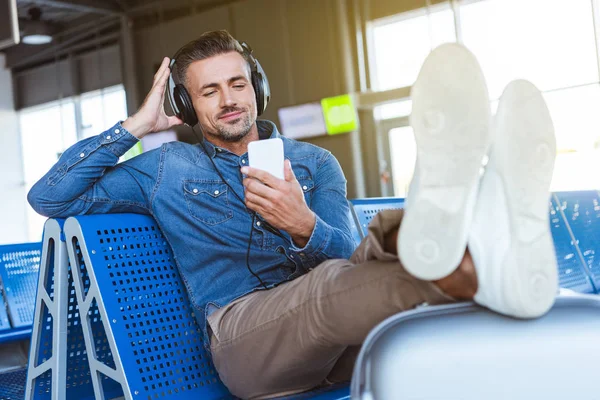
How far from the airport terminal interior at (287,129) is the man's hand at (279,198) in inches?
13.9

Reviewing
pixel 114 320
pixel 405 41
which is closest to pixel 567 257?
pixel 114 320

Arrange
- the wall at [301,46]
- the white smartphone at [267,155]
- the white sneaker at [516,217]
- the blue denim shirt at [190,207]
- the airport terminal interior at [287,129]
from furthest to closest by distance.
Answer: the wall at [301,46], the blue denim shirt at [190,207], the white smartphone at [267,155], the airport terminal interior at [287,129], the white sneaker at [516,217]

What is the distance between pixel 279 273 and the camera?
6.91 feet

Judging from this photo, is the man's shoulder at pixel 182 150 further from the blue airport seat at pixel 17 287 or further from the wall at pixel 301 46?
the wall at pixel 301 46

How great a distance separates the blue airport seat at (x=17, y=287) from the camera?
3.25 meters

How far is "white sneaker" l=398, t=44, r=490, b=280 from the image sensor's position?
1.17m

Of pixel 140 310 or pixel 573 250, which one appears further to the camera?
pixel 573 250

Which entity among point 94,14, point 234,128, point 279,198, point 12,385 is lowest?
point 12,385

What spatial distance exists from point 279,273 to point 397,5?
30.4 ft

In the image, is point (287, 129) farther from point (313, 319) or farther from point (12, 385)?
point (313, 319)

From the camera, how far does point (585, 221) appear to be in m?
3.88

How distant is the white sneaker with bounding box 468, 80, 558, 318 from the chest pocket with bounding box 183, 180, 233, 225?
1.05m

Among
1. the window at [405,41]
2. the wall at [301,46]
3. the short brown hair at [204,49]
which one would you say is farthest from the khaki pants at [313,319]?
the wall at [301,46]

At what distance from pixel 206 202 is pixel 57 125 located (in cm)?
1412
